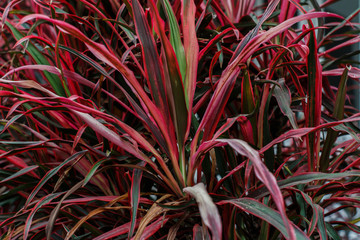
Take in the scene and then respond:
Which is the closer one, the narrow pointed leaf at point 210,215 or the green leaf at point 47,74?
the narrow pointed leaf at point 210,215

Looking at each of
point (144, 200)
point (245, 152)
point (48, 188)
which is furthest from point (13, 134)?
point (245, 152)

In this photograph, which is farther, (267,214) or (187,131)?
(187,131)

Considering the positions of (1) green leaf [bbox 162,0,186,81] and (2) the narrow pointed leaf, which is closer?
(2) the narrow pointed leaf

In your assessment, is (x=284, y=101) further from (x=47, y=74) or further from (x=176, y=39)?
(x=47, y=74)

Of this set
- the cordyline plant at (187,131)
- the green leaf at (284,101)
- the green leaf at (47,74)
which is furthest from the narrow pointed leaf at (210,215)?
the green leaf at (47,74)

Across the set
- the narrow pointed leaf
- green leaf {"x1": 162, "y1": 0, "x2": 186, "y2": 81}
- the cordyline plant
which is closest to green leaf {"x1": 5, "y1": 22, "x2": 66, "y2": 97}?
the cordyline plant

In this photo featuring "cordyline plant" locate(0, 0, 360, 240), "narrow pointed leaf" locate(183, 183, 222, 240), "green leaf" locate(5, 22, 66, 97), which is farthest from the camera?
"green leaf" locate(5, 22, 66, 97)

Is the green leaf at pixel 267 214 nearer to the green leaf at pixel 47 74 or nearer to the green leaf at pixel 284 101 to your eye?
the green leaf at pixel 284 101

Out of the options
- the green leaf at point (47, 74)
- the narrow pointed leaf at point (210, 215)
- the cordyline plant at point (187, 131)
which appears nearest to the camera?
the narrow pointed leaf at point (210, 215)

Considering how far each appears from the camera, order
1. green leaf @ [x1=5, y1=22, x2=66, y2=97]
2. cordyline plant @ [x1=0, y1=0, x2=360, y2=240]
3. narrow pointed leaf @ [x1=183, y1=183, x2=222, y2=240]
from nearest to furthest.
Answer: narrow pointed leaf @ [x1=183, y1=183, x2=222, y2=240] < cordyline plant @ [x1=0, y1=0, x2=360, y2=240] < green leaf @ [x1=5, y1=22, x2=66, y2=97]

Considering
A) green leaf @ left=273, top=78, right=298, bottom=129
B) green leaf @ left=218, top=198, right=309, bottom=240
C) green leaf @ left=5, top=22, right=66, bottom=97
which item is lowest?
green leaf @ left=218, top=198, right=309, bottom=240

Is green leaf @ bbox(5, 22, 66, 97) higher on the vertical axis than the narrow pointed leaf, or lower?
higher

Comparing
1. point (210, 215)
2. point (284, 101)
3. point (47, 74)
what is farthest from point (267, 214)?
point (47, 74)

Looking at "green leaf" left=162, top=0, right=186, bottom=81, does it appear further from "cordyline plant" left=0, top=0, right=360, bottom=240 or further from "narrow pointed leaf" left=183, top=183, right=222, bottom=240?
"narrow pointed leaf" left=183, top=183, right=222, bottom=240
